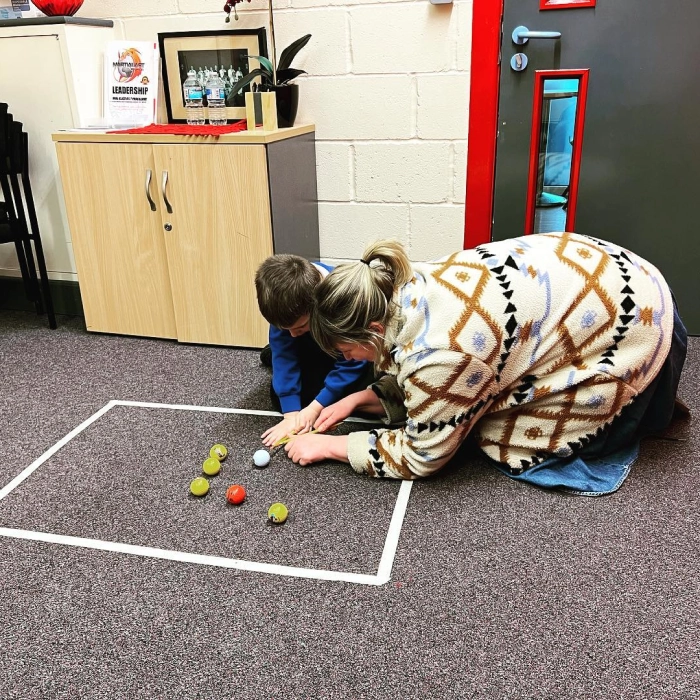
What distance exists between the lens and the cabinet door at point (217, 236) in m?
2.26

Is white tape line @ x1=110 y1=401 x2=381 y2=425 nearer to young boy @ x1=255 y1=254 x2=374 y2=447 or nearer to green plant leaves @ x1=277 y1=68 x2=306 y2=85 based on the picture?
young boy @ x1=255 y1=254 x2=374 y2=447

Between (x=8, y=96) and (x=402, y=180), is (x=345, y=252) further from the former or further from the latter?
(x=8, y=96)

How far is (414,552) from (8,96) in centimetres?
239

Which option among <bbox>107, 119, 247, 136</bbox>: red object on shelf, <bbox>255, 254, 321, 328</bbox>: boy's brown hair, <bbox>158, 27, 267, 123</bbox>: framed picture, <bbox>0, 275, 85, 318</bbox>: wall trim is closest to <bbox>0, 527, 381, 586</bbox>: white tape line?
<bbox>255, 254, 321, 328</bbox>: boy's brown hair

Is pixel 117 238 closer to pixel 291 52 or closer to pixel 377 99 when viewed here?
pixel 291 52

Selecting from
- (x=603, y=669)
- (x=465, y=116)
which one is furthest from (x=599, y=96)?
(x=603, y=669)

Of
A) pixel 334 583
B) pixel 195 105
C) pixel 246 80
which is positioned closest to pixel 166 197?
pixel 195 105

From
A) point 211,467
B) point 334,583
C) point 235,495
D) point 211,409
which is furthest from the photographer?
point 211,409

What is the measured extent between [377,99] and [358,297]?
1.34 m

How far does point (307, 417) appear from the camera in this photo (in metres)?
Result: 1.89

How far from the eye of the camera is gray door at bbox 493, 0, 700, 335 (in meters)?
2.19

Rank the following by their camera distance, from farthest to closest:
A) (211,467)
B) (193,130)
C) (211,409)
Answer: (193,130) < (211,409) < (211,467)

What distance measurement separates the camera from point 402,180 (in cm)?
256

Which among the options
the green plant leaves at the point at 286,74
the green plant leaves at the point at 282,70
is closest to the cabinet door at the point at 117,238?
the green plant leaves at the point at 282,70
